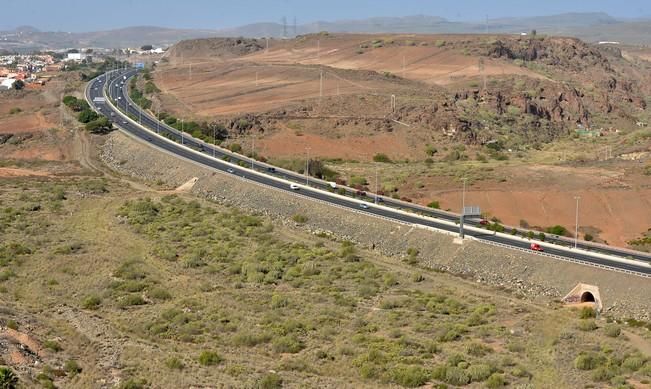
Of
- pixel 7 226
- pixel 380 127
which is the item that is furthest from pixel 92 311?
pixel 380 127

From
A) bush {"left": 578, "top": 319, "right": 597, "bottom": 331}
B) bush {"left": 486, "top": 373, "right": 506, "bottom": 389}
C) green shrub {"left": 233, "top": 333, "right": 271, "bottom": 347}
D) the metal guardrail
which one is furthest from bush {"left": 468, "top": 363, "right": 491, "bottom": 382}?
the metal guardrail

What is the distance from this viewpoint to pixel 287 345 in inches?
1526

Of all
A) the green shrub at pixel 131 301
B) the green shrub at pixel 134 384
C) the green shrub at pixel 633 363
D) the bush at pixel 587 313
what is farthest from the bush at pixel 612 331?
the green shrub at pixel 131 301

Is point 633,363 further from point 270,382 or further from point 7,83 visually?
point 7,83

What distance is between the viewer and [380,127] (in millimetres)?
112688

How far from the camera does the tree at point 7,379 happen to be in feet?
103

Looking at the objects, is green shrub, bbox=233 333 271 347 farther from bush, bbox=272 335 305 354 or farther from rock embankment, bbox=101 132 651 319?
rock embankment, bbox=101 132 651 319

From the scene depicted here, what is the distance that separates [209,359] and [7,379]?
782 cm

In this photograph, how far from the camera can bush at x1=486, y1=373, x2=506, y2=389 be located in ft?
109

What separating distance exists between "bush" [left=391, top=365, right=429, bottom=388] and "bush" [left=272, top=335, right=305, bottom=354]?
5.30 m

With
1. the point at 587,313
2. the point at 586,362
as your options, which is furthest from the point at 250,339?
the point at 587,313

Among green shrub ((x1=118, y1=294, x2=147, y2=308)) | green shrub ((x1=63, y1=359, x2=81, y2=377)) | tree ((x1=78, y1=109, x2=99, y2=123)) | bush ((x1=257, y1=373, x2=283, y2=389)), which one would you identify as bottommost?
green shrub ((x1=118, y1=294, x2=147, y2=308))

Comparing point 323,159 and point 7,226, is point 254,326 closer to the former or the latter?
point 7,226

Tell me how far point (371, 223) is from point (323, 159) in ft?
119
